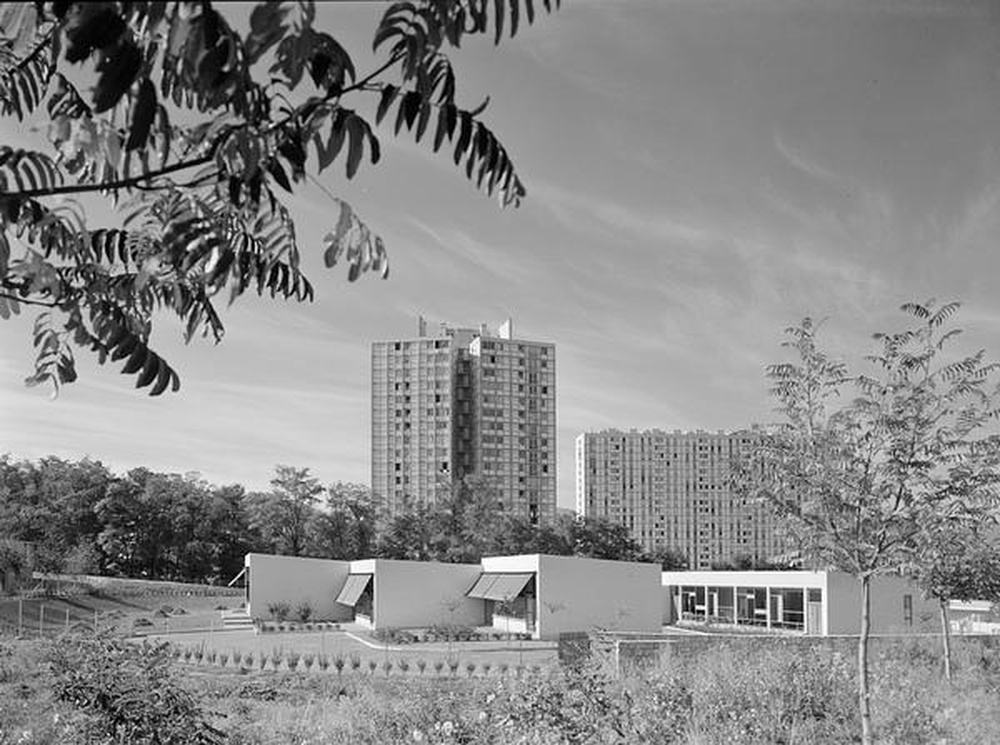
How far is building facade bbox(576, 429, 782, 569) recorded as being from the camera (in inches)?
3708

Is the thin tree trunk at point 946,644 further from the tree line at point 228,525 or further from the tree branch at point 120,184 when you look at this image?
the tree line at point 228,525

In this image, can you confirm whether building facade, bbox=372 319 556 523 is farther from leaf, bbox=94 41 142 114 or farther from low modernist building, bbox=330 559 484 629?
leaf, bbox=94 41 142 114

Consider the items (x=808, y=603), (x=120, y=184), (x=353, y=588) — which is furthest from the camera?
(x=353, y=588)

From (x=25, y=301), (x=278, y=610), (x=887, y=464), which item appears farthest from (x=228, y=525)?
(x=25, y=301)

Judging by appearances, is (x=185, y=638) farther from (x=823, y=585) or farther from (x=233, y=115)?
(x=233, y=115)

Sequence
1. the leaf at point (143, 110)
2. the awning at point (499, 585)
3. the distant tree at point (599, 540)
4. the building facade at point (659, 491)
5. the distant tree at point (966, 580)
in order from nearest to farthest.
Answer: the leaf at point (143, 110)
the distant tree at point (966, 580)
the awning at point (499, 585)
the distant tree at point (599, 540)
the building facade at point (659, 491)

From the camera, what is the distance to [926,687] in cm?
1101

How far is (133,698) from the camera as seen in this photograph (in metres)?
6.25

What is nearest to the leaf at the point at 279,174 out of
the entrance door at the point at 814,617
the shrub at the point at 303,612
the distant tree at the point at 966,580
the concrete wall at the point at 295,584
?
the distant tree at the point at 966,580

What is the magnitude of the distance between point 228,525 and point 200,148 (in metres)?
53.6

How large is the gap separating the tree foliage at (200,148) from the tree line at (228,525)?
49460 mm

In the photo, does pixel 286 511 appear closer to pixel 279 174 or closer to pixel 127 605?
pixel 127 605

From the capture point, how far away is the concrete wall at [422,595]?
35.1m

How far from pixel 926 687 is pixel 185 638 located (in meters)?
22.5
